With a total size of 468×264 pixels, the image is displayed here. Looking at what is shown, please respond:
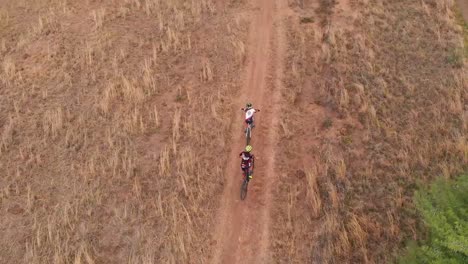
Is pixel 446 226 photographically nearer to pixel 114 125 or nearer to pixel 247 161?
pixel 247 161

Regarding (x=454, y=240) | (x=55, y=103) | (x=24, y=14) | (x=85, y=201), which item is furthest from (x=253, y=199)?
(x=24, y=14)

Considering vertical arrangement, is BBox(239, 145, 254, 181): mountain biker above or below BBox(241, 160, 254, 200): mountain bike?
above

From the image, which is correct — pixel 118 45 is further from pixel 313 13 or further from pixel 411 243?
pixel 411 243

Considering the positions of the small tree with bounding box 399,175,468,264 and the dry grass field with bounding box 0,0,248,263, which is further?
the dry grass field with bounding box 0,0,248,263

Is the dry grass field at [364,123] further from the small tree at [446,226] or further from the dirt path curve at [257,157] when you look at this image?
the small tree at [446,226]

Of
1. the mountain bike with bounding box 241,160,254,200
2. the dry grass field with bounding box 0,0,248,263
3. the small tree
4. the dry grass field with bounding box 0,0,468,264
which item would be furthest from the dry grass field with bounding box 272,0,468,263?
the dry grass field with bounding box 0,0,248,263

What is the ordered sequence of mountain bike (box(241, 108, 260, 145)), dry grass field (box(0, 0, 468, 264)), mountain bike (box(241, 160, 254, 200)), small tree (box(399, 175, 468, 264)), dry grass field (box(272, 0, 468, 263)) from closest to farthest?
small tree (box(399, 175, 468, 264))
dry grass field (box(272, 0, 468, 263))
dry grass field (box(0, 0, 468, 264))
mountain bike (box(241, 160, 254, 200))
mountain bike (box(241, 108, 260, 145))

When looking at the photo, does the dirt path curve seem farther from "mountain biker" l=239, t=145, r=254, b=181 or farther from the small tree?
the small tree
